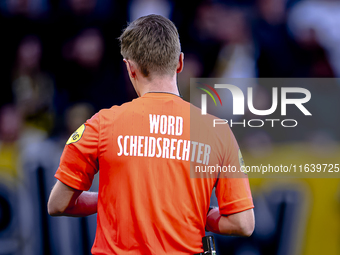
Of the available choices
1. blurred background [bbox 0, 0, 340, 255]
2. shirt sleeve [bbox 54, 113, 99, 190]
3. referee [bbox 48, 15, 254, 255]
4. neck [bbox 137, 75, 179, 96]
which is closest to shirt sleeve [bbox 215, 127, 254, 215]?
referee [bbox 48, 15, 254, 255]

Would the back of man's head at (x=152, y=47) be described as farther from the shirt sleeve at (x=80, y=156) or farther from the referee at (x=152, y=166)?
the shirt sleeve at (x=80, y=156)

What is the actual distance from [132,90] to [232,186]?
195 cm

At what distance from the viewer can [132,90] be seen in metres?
2.97

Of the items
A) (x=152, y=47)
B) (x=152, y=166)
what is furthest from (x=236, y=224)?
(x=152, y=47)

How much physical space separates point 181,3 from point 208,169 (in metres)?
2.36

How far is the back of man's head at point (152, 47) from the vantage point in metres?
1.17

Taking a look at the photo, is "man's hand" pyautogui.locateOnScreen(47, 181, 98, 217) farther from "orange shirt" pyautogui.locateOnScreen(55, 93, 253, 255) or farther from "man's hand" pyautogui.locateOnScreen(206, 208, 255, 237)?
"man's hand" pyautogui.locateOnScreen(206, 208, 255, 237)

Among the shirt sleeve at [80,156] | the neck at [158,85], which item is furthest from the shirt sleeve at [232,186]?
the shirt sleeve at [80,156]

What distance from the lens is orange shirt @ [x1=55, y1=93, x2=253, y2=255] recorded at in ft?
3.62

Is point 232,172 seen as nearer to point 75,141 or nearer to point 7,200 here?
point 75,141

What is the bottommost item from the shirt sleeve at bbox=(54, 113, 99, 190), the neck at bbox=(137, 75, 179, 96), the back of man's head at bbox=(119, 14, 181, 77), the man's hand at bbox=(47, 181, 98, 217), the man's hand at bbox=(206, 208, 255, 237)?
the man's hand at bbox=(206, 208, 255, 237)

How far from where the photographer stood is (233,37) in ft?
10.3

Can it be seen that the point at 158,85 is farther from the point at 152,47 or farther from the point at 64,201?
the point at 64,201

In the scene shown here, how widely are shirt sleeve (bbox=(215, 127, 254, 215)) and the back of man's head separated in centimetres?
34
